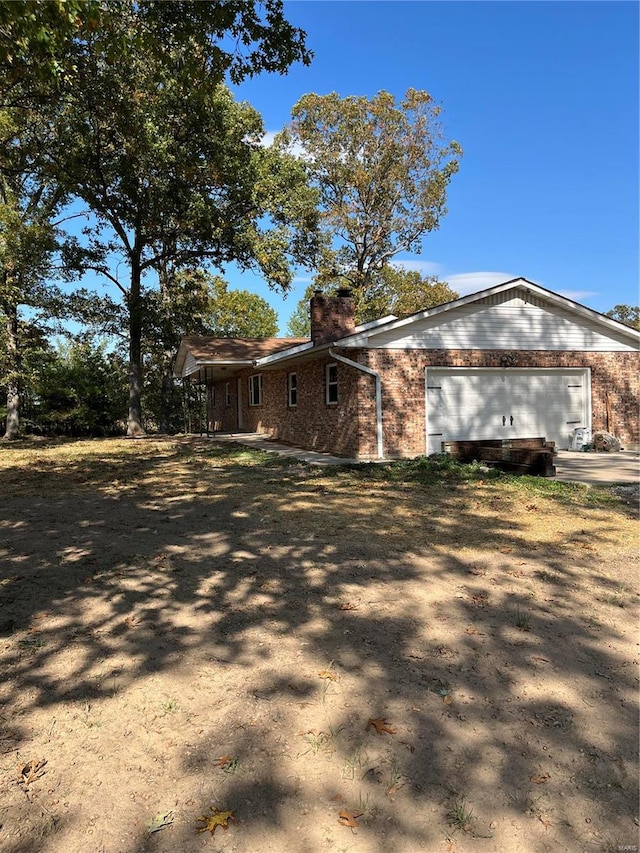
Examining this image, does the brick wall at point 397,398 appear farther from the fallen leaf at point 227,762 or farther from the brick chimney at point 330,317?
the fallen leaf at point 227,762

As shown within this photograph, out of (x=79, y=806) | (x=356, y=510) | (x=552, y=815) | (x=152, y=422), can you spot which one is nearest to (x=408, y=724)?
(x=552, y=815)

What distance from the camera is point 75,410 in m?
23.6

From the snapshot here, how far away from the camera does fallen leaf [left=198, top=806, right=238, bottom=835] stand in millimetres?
1991

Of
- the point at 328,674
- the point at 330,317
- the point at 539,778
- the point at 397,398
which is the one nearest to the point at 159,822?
the point at 328,674

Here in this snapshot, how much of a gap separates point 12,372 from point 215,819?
73.2ft

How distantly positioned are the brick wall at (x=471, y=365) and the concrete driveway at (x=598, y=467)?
128 cm

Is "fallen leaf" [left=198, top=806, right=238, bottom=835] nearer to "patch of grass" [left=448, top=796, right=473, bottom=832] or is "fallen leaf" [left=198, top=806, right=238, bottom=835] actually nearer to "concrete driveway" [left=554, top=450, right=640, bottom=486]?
"patch of grass" [left=448, top=796, right=473, bottom=832]

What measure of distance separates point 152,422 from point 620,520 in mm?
28235

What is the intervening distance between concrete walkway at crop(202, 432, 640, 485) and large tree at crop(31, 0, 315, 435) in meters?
7.46

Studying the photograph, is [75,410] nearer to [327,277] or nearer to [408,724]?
[327,277]

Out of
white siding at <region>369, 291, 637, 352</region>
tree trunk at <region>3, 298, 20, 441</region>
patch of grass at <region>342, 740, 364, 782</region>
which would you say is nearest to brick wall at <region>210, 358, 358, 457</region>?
white siding at <region>369, 291, 637, 352</region>

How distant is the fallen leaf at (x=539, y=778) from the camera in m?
2.25

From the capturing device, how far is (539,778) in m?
2.27

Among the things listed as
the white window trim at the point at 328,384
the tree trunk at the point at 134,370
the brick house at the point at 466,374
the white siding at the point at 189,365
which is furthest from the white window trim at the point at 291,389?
the tree trunk at the point at 134,370
